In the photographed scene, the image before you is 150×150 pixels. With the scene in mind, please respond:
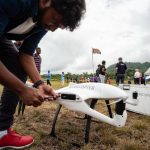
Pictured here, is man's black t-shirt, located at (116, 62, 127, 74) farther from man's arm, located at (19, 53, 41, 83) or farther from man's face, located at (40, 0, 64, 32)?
man's face, located at (40, 0, 64, 32)

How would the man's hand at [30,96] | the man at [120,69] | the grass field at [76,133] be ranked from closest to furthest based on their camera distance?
1. the man's hand at [30,96]
2. the grass field at [76,133]
3. the man at [120,69]

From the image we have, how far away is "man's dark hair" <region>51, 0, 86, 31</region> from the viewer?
206cm

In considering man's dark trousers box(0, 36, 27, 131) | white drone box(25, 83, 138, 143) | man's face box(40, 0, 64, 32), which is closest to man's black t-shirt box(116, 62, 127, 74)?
white drone box(25, 83, 138, 143)

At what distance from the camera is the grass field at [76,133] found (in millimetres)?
3523

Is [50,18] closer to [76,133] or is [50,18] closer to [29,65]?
[29,65]

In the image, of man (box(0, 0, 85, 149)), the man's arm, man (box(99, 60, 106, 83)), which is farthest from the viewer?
man (box(99, 60, 106, 83))

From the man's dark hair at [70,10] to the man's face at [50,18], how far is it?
0.10ft

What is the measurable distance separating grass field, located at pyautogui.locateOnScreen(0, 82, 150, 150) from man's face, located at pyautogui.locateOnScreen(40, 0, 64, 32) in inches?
63.2

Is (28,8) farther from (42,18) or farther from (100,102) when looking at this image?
(100,102)

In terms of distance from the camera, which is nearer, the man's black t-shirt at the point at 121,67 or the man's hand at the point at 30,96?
the man's hand at the point at 30,96

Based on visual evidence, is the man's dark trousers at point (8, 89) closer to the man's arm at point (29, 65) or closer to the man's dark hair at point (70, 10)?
the man's arm at point (29, 65)

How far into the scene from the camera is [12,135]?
2.67 m

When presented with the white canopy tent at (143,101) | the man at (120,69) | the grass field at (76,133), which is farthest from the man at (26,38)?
the man at (120,69)

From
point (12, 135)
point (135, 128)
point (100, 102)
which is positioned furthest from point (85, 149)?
point (100, 102)
